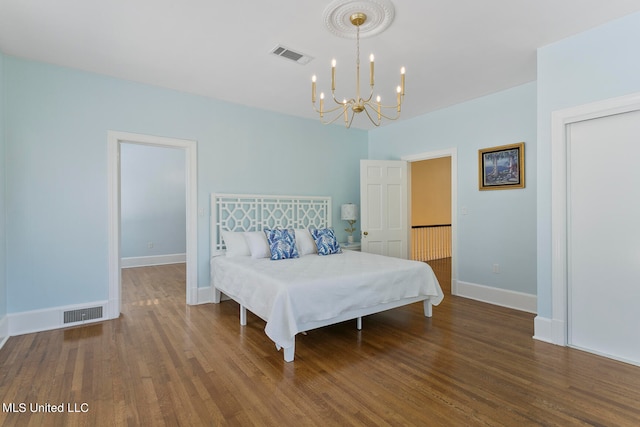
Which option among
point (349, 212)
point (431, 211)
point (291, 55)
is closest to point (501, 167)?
point (349, 212)

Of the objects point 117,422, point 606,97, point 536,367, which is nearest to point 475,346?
point 536,367

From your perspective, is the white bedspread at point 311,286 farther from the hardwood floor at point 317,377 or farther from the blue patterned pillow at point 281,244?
the hardwood floor at point 317,377

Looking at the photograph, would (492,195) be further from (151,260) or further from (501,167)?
(151,260)

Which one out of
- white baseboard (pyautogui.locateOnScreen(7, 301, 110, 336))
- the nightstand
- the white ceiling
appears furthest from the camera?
the nightstand

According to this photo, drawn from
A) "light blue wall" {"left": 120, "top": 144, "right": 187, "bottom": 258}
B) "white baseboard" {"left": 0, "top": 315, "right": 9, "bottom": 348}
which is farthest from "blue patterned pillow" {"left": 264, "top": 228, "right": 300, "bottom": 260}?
"light blue wall" {"left": 120, "top": 144, "right": 187, "bottom": 258}

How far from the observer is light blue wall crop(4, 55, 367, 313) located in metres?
3.09

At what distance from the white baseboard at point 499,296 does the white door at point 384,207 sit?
42.5 inches

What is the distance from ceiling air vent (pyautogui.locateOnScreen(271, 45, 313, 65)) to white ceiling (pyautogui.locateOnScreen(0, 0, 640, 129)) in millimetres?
70

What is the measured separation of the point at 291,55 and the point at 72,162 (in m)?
2.53

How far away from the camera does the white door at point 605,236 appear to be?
8.00 ft

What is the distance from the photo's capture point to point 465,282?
4.39m

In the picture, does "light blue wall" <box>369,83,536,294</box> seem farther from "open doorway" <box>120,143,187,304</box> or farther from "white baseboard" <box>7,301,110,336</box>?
"open doorway" <box>120,143,187,304</box>

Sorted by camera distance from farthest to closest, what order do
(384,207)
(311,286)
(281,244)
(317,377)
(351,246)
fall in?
(351,246), (384,207), (281,244), (311,286), (317,377)

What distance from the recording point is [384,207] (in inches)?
198
